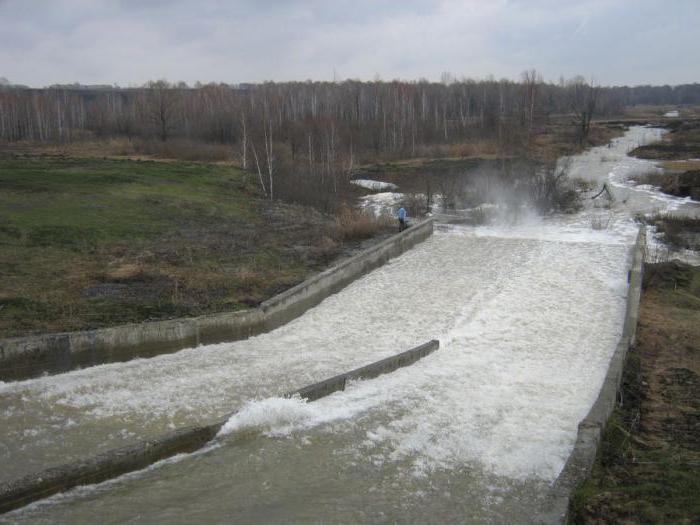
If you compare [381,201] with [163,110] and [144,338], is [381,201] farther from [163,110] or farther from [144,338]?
[163,110]

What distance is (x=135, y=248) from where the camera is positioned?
18.9 meters

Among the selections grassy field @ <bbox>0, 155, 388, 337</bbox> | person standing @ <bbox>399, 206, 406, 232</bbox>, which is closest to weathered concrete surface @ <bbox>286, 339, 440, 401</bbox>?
grassy field @ <bbox>0, 155, 388, 337</bbox>

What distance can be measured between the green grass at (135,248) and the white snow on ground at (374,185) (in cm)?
775

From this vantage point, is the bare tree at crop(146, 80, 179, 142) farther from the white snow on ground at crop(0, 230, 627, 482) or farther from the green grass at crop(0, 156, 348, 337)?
the white snow on ground at crop(0, 230, 627, 482)

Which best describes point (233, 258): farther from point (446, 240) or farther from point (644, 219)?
point (644, 219)

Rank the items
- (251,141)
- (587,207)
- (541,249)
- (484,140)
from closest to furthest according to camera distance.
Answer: (541,249), (587,207), (251,141), (484,140)

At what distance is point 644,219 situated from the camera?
25.8m

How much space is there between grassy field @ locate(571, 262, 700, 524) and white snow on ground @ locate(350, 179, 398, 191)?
22.4 metres

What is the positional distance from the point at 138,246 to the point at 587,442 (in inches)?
577

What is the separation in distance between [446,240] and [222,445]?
1517 centimetres

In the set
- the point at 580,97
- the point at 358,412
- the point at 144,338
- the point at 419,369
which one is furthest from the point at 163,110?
the point at 580,97

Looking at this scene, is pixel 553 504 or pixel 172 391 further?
pixel 172 391

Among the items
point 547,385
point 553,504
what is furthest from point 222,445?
point 547,385

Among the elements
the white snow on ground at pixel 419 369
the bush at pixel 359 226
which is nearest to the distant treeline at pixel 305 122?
the bush at pixel 359 226
